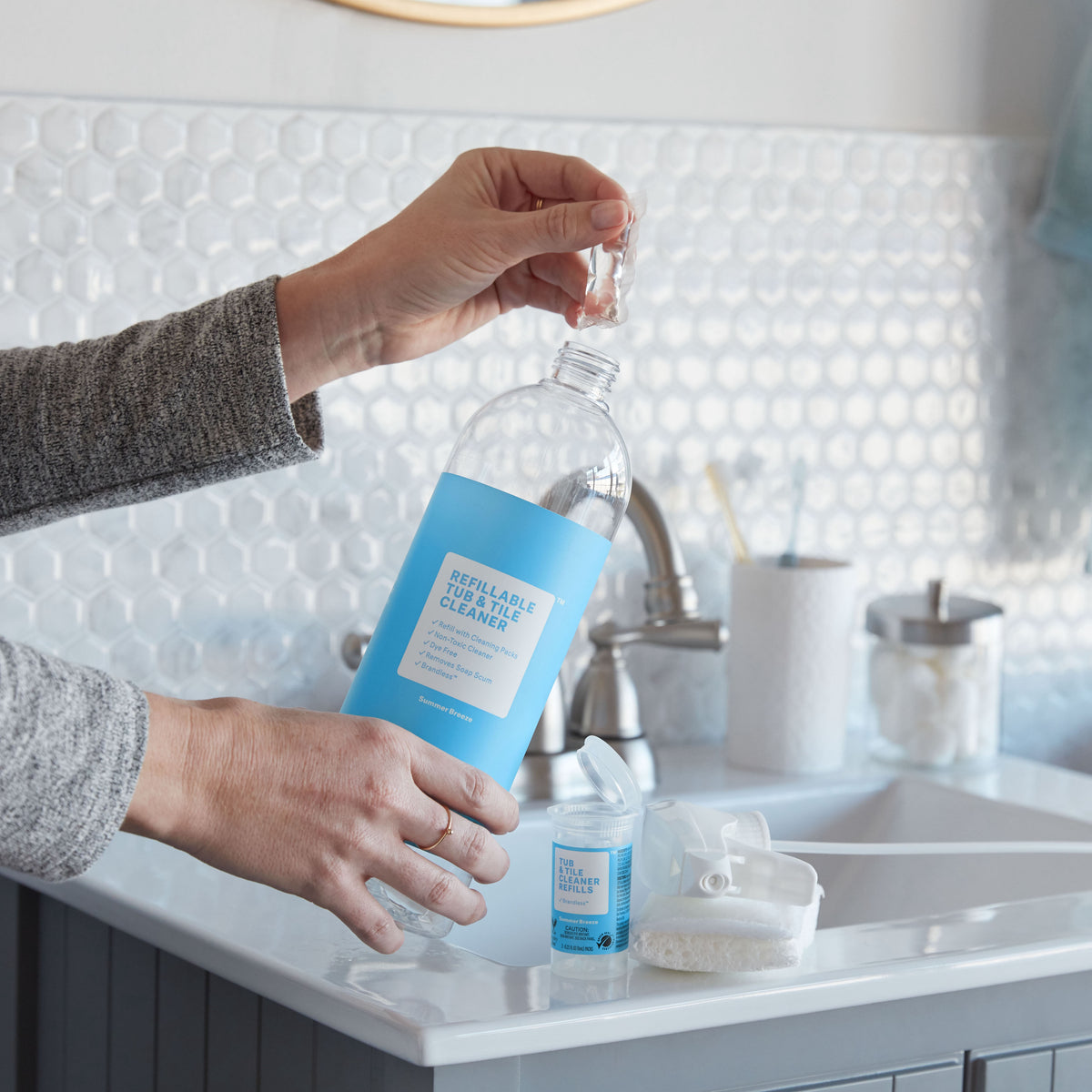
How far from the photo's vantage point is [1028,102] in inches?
52.9

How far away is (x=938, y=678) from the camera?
1.20 m

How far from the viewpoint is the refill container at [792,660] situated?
1149mm

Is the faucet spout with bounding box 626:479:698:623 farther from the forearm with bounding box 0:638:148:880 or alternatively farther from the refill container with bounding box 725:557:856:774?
the forearm with bounding box 0:638:148:880

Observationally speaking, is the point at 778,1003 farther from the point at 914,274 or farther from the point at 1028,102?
the point at 1028,102

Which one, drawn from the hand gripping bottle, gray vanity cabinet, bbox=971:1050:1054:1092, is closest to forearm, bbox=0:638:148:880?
the hand gripping bottle

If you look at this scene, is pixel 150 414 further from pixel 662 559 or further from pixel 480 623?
pixel 662 559

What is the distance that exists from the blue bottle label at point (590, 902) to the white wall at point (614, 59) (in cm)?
71

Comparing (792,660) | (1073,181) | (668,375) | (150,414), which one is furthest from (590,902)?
(1073,181)

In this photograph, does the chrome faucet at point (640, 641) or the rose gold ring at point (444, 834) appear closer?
the rose gold ring at point (444, 834)

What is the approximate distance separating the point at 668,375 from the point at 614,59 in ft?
0.96

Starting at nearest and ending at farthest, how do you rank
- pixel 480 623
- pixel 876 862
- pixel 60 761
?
pixel 60 761, pixel 480 623, pixel 876 862

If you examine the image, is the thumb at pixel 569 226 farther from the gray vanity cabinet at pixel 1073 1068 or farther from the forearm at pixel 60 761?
the gray vanity cabinet at pixel 1073 1068

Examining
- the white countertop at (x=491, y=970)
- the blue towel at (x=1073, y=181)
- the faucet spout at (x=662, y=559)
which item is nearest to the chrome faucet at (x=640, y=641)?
the faucet spout at (x=662, y=559)

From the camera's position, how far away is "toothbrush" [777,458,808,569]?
1.19 meters
